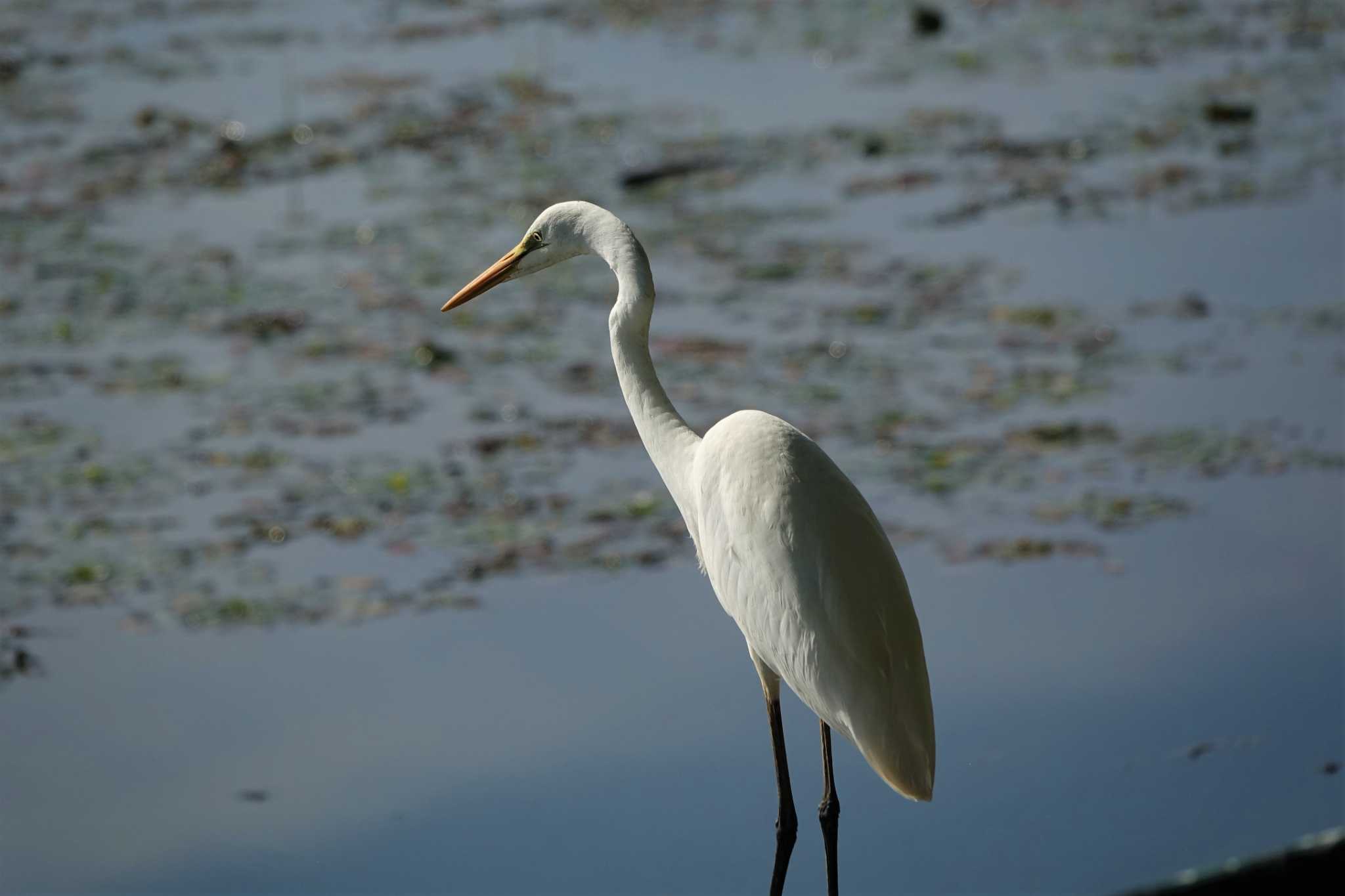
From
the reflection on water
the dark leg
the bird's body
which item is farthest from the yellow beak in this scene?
the reflection on water

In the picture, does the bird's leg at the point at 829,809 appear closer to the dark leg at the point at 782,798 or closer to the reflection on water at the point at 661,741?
the dark leg at the point at 782,798

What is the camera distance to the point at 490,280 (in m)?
3.11

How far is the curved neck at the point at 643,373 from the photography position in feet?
9.40

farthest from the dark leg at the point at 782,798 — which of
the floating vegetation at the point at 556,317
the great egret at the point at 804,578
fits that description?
the floating vegetation at the point at 556,317

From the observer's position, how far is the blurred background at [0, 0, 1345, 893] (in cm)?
343

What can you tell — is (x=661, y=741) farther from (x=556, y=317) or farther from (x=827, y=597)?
(x=556, y=317)

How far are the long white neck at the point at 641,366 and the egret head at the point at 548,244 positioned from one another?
0.03 m

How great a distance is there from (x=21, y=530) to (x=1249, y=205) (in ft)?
14.9

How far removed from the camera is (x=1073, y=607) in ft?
13.5

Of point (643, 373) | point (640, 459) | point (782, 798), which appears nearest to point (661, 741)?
point (782, 798)

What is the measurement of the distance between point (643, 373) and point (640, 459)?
2005 mm

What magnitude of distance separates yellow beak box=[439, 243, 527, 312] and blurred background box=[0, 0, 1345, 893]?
1055 mm

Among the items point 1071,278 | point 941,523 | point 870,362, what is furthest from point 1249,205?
point 941,523

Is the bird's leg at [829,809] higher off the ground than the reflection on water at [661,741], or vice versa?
the bird's leg at [829,809]
